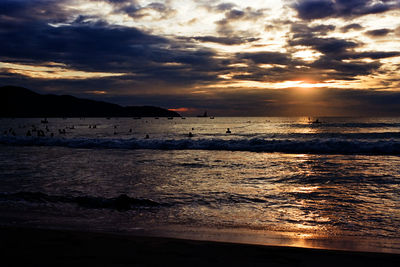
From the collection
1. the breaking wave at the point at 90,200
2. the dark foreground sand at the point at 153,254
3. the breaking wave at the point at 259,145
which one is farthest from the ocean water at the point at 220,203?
the breaking wave at the point at 259,145

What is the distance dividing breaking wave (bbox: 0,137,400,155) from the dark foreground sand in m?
21.8

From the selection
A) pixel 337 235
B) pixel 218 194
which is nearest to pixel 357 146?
pixel 218 194

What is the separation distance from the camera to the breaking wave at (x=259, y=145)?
25250mm

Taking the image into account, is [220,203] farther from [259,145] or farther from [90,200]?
[259,145]

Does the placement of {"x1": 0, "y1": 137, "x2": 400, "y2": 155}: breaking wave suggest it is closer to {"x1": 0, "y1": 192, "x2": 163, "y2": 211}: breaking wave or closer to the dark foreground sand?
{"x1": 0, "y1": 192, "x2": 163, "y2": 211}: breaking wave

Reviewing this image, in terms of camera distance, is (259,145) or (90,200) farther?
(259,145)

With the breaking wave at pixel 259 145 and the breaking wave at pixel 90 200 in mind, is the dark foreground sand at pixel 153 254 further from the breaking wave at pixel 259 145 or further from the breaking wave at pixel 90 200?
the breaking wave at pixel 259 145

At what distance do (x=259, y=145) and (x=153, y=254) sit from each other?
24.3 m

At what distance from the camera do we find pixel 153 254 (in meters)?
4.96

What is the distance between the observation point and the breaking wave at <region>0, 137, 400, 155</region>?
25.2 m

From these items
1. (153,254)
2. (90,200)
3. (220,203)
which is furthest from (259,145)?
(153,254)

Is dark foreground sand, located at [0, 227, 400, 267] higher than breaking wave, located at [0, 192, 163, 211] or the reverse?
higher

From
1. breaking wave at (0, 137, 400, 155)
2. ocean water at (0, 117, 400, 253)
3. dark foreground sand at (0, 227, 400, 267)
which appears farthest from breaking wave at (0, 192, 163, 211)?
breaking wave at (0, 137, 400, 155)

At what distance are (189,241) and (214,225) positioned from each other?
4.25 feet
